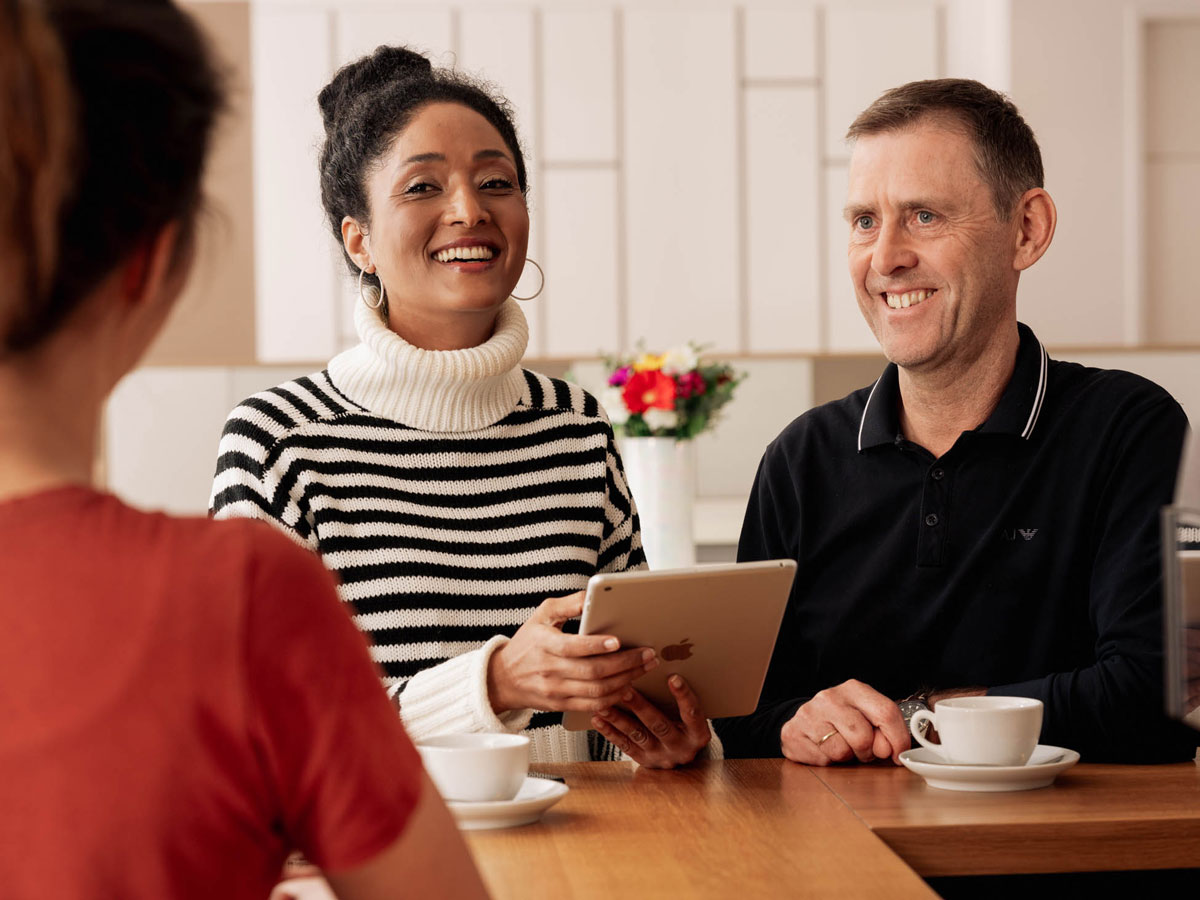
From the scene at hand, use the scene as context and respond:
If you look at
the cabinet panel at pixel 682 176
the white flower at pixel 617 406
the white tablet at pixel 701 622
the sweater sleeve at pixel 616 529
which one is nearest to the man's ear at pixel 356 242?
the sweater sleeve at pixel 616 529

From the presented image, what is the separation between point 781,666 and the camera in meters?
1.79

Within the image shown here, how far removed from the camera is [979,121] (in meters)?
1.81

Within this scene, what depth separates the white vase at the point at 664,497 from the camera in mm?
3043

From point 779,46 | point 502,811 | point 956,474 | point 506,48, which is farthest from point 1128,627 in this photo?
point 506,48

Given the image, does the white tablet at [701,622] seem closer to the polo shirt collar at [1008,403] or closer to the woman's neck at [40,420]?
the polo shirt collar at [1008,403]

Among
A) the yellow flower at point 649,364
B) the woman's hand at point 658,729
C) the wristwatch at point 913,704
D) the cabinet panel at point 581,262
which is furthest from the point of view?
the cabinet panel at point 581,262

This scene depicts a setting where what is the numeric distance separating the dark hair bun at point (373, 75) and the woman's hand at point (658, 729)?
2.87 ft

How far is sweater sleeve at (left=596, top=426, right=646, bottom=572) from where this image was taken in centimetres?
174

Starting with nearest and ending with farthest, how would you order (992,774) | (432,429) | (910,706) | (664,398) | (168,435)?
(992,774) → (910,706) → (432,429) → (664,398) → (168,435)

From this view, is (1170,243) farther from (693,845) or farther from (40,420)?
A: (40,420)

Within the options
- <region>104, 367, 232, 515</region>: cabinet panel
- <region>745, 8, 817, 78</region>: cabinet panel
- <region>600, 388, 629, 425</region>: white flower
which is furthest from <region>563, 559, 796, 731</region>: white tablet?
<region>745, 8, 817, 78</region>: cabinet panel

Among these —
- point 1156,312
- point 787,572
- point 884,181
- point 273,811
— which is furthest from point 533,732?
point 1156,312

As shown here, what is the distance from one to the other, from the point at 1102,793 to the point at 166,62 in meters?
1.12

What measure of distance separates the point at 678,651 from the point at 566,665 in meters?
0.12
